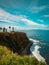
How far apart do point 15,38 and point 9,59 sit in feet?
273

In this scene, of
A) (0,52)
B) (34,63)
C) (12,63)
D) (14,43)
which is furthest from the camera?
(14,43)

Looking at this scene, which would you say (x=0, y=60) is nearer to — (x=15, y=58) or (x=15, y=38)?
(x=15, y=58)

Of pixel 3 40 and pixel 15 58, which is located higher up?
pixel 15 58

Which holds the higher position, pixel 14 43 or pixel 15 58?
pixel 15 58

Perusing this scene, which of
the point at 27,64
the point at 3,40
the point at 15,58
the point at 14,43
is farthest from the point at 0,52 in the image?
the point at 14,43

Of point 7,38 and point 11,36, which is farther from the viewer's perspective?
point 11,36

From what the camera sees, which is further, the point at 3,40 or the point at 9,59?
the point at 3,40

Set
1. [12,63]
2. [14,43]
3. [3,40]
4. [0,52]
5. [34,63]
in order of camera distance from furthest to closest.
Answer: [14,43]
[3,40]
[0,52]
[34,63]
[12,63]

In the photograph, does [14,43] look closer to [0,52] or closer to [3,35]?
[3,35]

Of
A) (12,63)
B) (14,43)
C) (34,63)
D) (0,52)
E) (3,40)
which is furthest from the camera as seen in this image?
(14,43)

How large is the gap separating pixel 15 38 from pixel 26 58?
267ft

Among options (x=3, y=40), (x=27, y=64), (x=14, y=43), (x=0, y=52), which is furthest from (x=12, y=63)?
(x=14, y=43)

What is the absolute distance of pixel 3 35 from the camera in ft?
313

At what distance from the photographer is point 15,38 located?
345 ft
